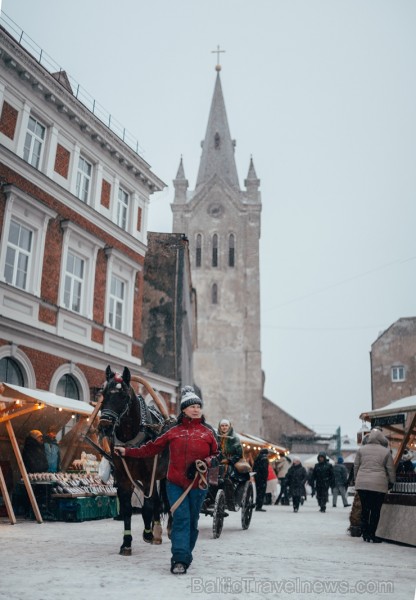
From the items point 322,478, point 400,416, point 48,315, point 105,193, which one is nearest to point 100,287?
point 48,315

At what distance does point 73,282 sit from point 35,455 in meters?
8.61

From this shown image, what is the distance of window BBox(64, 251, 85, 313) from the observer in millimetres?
19767

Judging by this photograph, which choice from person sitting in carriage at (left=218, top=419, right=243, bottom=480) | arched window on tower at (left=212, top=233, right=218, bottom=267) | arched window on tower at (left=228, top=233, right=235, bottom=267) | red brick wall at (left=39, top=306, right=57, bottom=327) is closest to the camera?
person sitting in carriage at (left=218, top=419, right=243, bottom=480)

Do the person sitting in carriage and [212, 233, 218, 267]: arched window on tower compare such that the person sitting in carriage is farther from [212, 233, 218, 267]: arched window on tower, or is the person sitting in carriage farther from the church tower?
[212, 233, 218, 267]: arched window on tower

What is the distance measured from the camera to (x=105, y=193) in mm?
22234

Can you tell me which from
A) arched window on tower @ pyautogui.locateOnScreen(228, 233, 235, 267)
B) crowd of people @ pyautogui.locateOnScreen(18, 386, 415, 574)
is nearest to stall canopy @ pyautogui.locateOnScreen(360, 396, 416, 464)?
crowd of people @ pyautogui.locateOnScreen(18, 386, 415, 574)

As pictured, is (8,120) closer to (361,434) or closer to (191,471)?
(361,434)

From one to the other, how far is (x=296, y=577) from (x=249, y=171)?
67.9 m

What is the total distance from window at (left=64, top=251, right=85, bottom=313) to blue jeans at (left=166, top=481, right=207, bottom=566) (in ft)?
45.8

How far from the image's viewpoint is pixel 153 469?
7.71 m

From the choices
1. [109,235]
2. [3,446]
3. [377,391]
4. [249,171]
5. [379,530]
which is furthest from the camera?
[249,171]

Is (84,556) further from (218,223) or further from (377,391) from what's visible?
(218,223)

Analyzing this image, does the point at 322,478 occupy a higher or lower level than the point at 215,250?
lower

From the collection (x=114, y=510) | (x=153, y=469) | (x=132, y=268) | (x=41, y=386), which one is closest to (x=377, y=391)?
(x=132, y=268)
